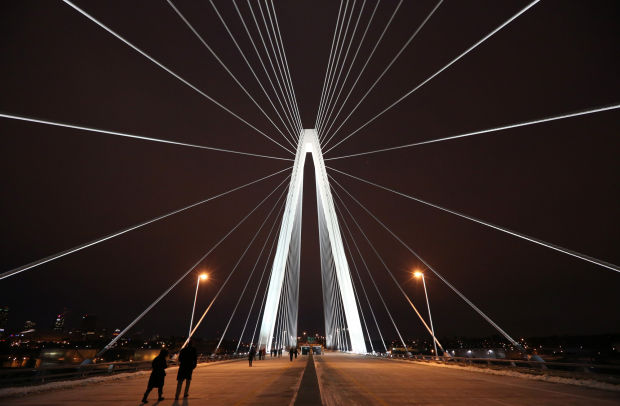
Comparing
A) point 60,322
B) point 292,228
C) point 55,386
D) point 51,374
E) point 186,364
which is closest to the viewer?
point 186,364

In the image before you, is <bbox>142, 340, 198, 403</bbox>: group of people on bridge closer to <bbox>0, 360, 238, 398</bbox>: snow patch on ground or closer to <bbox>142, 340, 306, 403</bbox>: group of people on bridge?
<bbox>142, 340, 306, 403</bbox>: group of people on bridge

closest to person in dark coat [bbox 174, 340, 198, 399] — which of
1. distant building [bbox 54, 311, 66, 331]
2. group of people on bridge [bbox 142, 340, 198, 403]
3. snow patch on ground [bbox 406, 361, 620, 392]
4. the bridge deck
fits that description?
group of people on bridge [bbox 142, 340, 198, 403]

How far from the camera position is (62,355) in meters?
33.7

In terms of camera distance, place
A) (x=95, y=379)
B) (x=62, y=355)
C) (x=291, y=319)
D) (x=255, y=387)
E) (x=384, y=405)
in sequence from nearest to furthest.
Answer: (x=384, y=405)
(x=255, y=387)
(x=95, y=379)
(x=62, y=355)
(x=291, y=319)

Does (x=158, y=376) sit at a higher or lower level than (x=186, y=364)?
lower

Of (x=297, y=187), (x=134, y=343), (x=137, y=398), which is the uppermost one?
(x=297, y=187)

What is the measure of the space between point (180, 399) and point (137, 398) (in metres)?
1.01

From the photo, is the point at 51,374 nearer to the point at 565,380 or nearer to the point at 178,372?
the point at 178,372

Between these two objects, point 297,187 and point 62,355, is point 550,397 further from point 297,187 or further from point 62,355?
point 62,355

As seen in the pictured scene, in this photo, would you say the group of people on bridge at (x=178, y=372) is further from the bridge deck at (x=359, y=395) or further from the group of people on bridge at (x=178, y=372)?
the bridge deck at (x=359, y=395)

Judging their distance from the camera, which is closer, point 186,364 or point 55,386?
point 186,364

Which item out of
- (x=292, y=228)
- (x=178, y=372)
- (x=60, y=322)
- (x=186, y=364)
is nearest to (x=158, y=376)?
(x=178, y=372)

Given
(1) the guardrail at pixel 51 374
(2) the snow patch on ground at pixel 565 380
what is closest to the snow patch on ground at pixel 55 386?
(1) the guardrail at pixel 51 374

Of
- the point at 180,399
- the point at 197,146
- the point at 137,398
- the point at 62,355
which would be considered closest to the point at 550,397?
the point at 180,399
